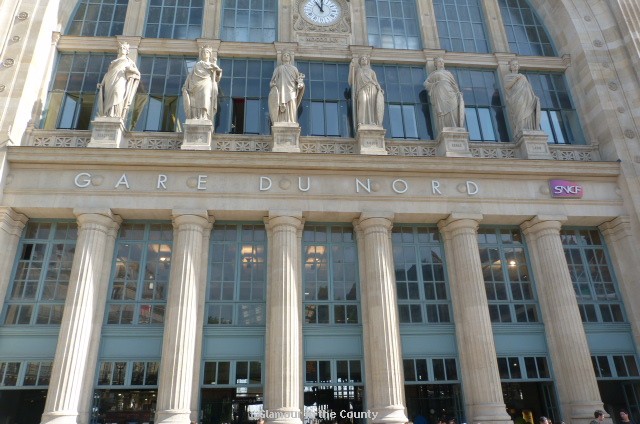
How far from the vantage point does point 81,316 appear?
14.9m

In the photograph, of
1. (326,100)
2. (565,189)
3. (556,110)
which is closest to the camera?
(565,189)

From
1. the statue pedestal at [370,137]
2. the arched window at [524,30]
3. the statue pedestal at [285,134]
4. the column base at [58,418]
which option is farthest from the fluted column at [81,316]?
the arched window at [524,30]

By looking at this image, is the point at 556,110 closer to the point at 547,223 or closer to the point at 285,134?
the point at 547,223

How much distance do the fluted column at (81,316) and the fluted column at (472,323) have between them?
11778 millimetres

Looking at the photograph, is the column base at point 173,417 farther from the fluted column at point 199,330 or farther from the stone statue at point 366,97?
the stone statue at point 366,97

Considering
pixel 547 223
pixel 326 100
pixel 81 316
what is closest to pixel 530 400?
pixel 547 223

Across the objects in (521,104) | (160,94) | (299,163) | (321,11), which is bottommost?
(299,163)

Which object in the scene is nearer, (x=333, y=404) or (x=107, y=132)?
(x=333, y=404)

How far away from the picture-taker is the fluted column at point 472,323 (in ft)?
49.2

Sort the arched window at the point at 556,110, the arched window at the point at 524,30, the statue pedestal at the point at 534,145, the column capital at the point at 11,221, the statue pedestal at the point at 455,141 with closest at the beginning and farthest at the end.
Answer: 1. the column capital at the point at 11,221
2. the statue pedestal at the point at 455,141
3. the statue pedestal at the point at 534,145
4. the arched window at the point at 556,110
5. the arched window at the point at 524,30

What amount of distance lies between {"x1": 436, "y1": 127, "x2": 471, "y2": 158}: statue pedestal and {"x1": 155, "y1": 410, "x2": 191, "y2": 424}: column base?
12514 millimetres

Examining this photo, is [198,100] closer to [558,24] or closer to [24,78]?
[24,78]

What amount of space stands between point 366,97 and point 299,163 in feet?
13.0

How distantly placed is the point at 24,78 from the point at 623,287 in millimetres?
22938
